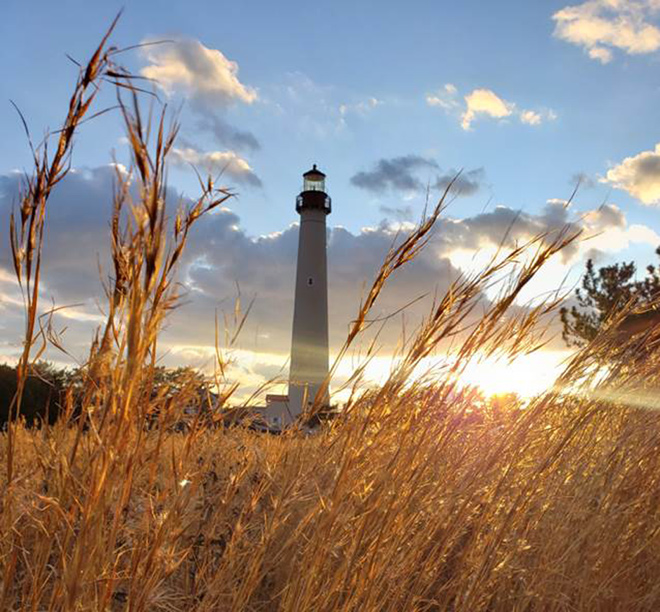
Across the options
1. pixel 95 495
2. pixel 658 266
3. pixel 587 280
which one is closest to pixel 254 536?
pixel 95 495

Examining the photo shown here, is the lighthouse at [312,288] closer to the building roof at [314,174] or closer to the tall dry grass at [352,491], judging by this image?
the building roof at [314,174]

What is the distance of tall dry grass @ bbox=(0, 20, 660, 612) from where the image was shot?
3.44ft

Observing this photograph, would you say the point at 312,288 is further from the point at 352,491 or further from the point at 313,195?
the point at 352,491

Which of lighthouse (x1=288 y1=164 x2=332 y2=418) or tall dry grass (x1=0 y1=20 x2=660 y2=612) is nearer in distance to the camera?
tall dry grass (x1=0 y1=20 x2=660 y2=612)

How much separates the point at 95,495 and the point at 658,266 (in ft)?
67.9

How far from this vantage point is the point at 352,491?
153 centimetres

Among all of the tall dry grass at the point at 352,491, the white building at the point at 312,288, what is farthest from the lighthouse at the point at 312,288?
the tall dry grass at the point at 352,491

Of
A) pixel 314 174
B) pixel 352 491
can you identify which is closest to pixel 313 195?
pixel 314 174

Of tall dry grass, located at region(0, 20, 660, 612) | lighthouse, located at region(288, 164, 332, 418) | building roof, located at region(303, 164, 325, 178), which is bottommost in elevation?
tall dry grass, located at region(0, 20, 660, 612)

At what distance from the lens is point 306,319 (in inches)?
1071

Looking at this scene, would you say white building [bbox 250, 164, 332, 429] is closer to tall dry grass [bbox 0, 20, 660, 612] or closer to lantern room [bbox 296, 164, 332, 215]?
lantern room [bbox 296, 164, 332, 215]

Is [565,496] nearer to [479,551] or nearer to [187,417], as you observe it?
[479,551]

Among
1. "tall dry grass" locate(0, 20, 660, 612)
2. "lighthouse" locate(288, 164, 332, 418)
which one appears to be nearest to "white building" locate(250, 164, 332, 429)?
"lighthouse" locate(288, 164, 332, 418)

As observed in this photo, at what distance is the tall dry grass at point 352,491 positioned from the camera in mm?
1049
